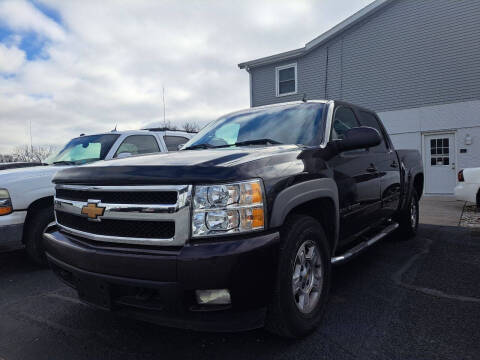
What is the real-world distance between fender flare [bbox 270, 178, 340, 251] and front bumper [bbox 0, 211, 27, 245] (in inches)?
128

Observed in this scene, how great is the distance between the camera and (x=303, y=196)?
2.52 metres

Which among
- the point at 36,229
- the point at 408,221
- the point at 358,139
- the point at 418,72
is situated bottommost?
the point at 408,221

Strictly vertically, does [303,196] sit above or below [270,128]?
below

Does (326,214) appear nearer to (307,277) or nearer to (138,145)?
(307,277)

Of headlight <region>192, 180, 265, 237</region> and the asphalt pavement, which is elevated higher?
headlight <region>192, 180, 265, 237</region>

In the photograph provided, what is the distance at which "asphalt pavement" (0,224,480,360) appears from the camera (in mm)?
2410

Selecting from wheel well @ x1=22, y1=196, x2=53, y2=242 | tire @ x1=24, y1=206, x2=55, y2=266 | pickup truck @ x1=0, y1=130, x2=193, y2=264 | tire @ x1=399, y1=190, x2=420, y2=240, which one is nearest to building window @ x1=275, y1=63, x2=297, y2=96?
tire @ x1=399, y1=190, x2=420, y2=240

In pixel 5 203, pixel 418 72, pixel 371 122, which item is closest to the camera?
pixel 5 203

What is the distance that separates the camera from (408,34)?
491 inches

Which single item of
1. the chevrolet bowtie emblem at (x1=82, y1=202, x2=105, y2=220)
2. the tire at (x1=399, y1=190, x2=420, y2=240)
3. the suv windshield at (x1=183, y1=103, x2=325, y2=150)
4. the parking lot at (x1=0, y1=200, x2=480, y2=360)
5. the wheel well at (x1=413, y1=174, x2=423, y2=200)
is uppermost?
the suv windshield at (x1=183, y1=103, x2=325, y2=150)

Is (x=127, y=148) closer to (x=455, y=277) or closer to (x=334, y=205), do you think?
(x=334, y=205)

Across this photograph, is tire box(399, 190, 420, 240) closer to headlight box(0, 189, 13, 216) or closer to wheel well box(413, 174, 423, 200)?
wheel well box(413, 174, 423, 200)

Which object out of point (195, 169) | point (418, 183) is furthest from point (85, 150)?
point (418, 183)

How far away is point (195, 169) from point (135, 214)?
0.48 meters
